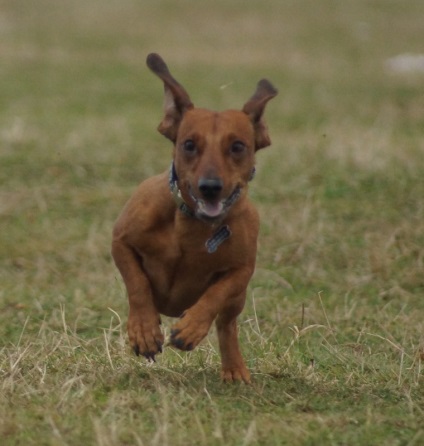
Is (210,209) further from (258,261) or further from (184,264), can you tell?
(258,261)

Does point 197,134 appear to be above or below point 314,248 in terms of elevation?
above

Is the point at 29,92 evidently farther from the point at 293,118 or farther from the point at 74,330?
the point at 74,330

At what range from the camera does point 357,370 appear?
5.98 m

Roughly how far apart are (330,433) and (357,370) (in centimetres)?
126

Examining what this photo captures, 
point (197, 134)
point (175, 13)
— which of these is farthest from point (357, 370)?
point (175, 13)

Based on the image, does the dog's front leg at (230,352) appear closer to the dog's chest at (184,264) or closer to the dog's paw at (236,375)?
the dog's paw at (236,375)

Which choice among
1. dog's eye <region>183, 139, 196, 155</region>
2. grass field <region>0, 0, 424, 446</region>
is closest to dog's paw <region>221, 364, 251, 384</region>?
grass field <region>0, 0, 424, 446</region>

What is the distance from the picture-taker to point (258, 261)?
8914 millimetres

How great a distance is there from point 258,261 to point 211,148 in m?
4.01

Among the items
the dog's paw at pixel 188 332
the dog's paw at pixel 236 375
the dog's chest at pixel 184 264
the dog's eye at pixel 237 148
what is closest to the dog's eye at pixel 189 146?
the dog's eye at pixel 237 148

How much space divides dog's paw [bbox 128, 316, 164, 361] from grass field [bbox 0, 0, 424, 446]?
7.1 inches

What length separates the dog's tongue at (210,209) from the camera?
Answer: 4938 mm

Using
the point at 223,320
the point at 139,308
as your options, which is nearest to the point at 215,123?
the point at 139,308

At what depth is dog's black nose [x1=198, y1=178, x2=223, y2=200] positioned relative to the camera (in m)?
4.81
